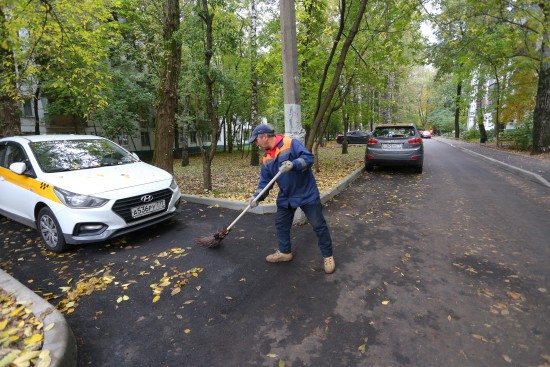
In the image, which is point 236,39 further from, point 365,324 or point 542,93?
point 542,93

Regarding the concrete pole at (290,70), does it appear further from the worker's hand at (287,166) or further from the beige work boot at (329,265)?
the beige work boot at (329,265)

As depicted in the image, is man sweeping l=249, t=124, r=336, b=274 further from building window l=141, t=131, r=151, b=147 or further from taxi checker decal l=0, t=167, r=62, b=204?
building window l=141, t=131, r=151, b=147

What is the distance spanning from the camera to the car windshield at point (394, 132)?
9.53 metres

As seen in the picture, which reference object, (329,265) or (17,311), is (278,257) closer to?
(329,265)


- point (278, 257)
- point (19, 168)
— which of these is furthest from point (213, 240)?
point (19, 168)

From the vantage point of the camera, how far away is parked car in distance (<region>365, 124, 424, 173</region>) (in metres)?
9.38

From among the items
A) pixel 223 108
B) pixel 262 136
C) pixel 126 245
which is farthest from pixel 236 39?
pixel 223 108

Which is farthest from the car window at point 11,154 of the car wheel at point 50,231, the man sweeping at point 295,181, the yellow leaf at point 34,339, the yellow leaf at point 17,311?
the man sweeping at point 295,181

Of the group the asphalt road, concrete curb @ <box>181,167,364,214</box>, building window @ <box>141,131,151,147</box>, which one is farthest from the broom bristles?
building window @ <box>141,131,151,147</box>

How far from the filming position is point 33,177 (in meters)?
4.46

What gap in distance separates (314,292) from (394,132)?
7.95 metres

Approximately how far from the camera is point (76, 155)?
510cm

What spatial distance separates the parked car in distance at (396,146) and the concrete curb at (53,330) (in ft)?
30.4

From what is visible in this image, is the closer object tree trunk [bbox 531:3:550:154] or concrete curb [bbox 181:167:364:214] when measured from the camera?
concrete curb [bbox 181:167:364:214]
